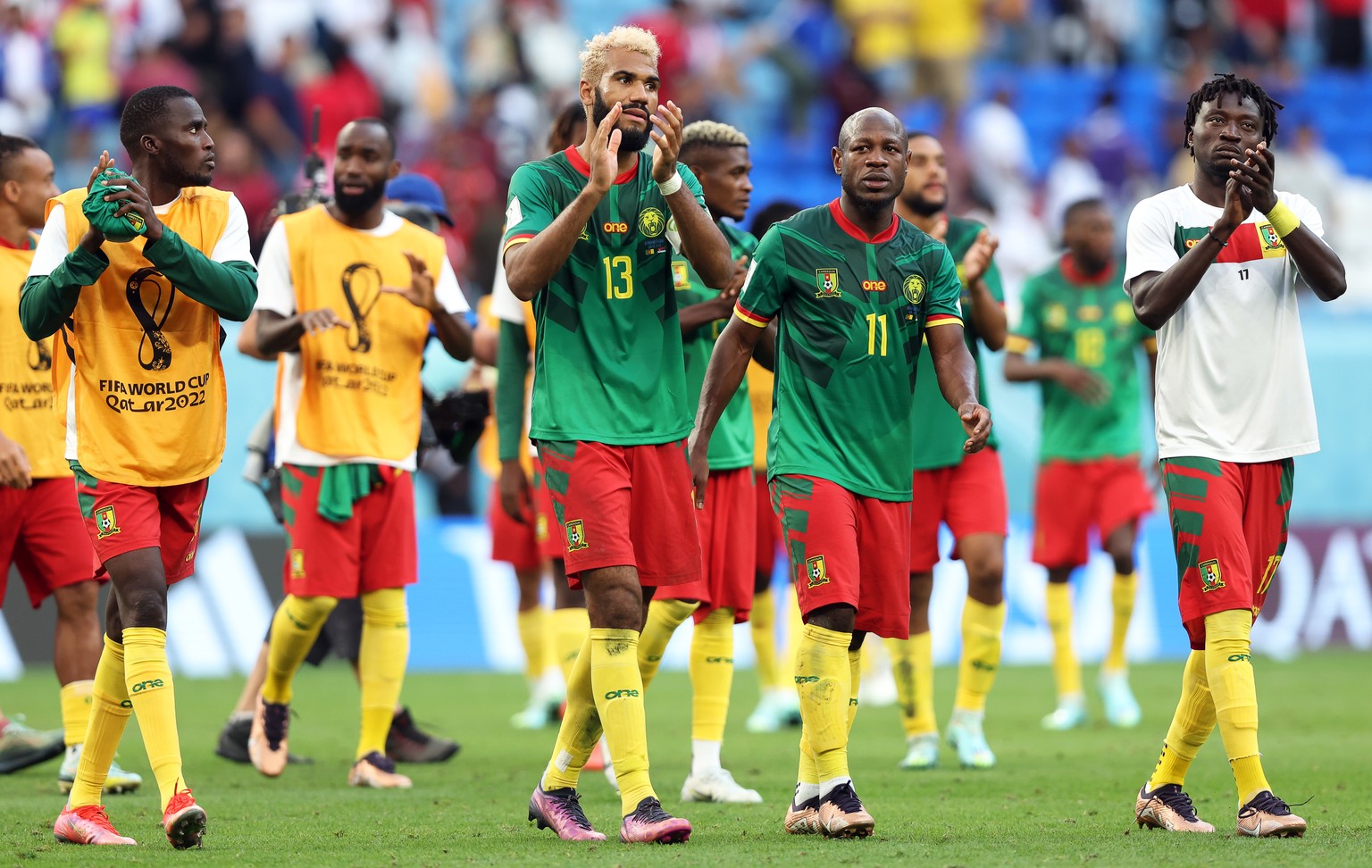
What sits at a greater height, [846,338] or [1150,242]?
[1150,242]

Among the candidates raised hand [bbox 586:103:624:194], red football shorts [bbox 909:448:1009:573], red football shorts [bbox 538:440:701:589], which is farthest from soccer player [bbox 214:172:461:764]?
raised hand [bbox 586:103:624:194]

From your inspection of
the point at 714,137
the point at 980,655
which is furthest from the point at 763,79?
the point at 714,137

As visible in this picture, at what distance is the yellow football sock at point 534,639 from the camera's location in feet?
37.6

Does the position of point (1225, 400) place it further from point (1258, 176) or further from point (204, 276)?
point (204, 276)

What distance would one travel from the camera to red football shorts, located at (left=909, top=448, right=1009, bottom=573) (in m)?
9.20

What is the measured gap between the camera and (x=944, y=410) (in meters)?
9.14

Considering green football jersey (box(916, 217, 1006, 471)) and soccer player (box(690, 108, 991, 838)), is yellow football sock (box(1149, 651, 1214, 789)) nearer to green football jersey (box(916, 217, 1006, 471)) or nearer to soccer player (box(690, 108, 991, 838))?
soccer player (box(690, 108, 991, 838))

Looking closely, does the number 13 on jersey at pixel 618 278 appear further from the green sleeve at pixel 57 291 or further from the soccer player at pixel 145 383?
the green sleeve at pixel 57 291

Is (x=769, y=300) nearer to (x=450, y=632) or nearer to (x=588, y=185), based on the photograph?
(x=588, y=185)

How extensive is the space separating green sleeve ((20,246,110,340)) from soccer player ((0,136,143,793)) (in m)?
2.00

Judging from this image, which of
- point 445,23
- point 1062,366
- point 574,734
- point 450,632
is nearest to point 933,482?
point 1062,366

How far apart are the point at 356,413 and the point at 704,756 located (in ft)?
7.39

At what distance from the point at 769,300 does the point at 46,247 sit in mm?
2612

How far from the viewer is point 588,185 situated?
6.16m
